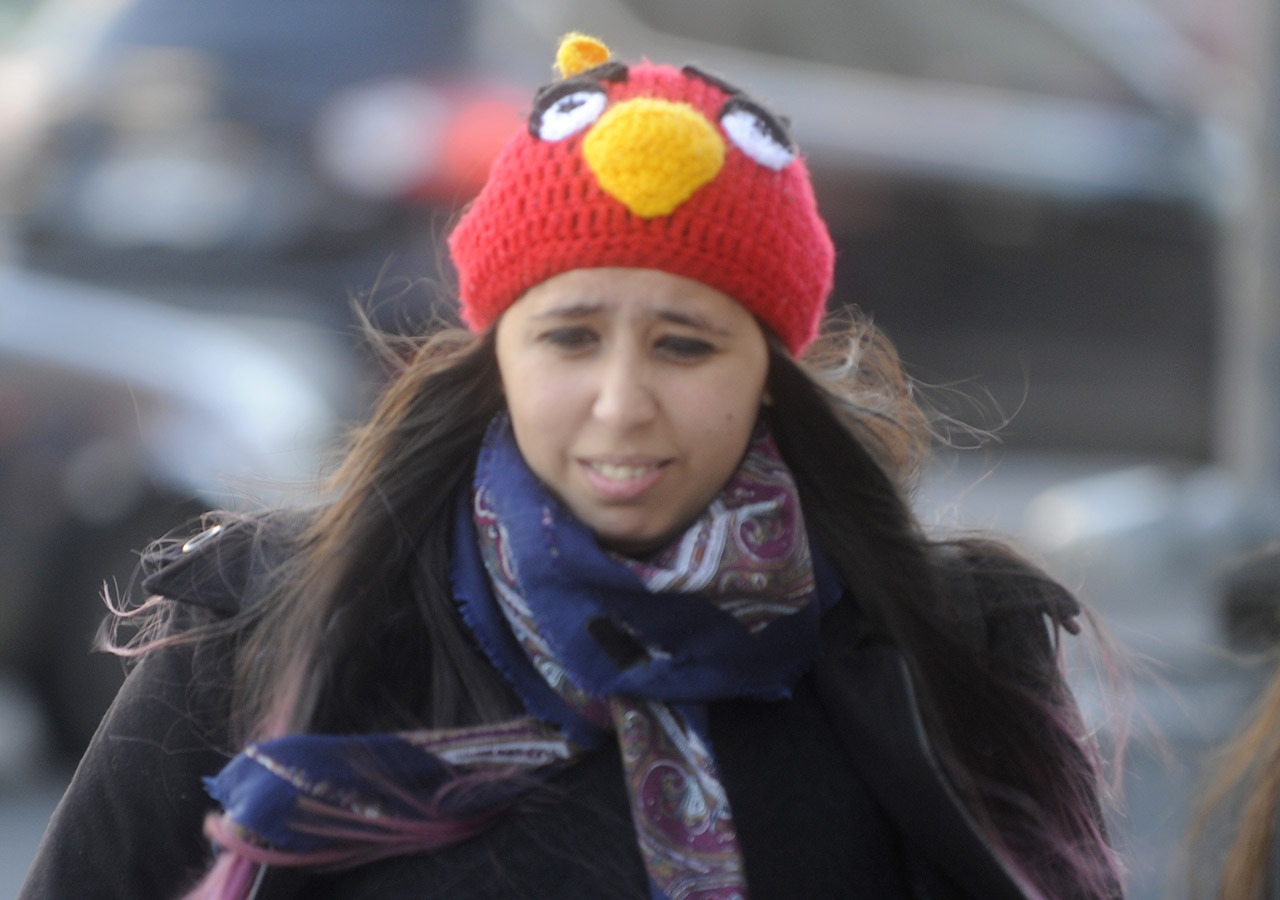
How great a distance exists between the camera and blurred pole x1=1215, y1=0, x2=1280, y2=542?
516 cm

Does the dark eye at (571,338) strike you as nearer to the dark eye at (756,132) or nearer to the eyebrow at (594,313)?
the eyebrow at (594,313)

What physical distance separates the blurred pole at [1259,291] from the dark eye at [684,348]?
335 cm

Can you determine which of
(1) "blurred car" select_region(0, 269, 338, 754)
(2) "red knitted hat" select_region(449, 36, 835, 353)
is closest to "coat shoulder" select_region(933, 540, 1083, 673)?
(2) "red knitted hat" select_region(449, 36, 835, 353)

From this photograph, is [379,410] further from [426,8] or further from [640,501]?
[426,8]

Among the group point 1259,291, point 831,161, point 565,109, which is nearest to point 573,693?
point 565,109

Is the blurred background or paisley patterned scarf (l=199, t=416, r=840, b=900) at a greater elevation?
the blurred background

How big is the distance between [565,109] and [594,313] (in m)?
0.24

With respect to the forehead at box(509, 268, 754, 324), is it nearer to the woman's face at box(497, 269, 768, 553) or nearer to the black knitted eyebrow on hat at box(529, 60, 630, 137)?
the woman's face at box(497, 269, 768, 553)

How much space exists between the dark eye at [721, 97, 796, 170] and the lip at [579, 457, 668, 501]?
0.36m

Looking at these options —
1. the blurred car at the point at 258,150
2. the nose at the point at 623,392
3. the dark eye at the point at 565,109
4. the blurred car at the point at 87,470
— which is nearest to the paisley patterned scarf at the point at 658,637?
the nose at the point at 623,392

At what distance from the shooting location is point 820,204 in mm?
6867

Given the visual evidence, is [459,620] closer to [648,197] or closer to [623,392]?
[623,392]

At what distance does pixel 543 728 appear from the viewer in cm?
199

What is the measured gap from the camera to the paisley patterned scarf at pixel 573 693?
1.91 meters
